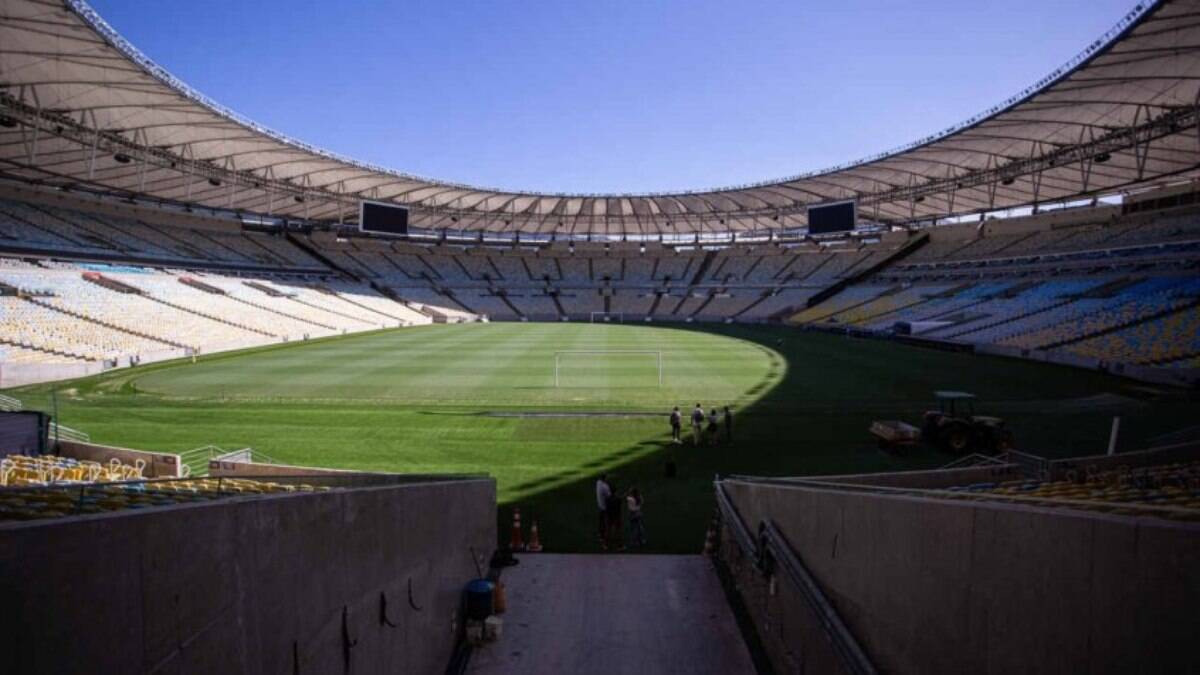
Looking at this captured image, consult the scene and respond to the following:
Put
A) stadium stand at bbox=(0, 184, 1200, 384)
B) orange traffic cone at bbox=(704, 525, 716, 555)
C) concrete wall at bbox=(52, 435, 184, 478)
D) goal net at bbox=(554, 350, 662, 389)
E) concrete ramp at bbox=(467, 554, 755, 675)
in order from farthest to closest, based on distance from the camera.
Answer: stadium stand at bbox=(0, 184, 1200, 384), goal net at bbox=(554, 350, 662, 389), concrete wall at bbox=(52, 435, 184, 478), orange traffic cone at bbox=(704, 525, 716, 555), concrete ramp at bbox=(467, 554, 755, 675)

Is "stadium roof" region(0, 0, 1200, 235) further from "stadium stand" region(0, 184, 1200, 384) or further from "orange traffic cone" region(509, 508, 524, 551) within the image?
"orange traffic cone" region(509, 508, 524, 551)

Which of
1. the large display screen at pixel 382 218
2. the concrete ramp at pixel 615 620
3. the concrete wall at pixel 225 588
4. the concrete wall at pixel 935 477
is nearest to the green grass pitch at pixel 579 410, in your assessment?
the concrete ramp at pixel 615 620

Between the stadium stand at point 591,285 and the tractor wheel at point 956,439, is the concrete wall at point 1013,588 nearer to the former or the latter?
the tractor wheel at point 956,439

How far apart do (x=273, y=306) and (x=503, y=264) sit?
36775 millimetres

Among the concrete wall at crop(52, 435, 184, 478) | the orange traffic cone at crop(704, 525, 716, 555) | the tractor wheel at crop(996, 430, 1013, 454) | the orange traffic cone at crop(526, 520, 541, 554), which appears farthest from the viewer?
the tractor wheel at crop(996, 430, 1013, 454)

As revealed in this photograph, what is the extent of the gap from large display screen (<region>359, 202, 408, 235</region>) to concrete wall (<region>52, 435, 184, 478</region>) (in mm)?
49148

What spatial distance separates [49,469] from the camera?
9375 millimetres

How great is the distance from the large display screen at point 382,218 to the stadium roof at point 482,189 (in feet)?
5.55

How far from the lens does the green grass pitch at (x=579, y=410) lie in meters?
15.0

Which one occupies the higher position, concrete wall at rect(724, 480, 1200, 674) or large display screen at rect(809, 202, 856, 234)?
large display screen at rect(809, 202, 856, 234)

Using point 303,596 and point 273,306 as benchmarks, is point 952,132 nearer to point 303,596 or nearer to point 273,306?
point 303,596

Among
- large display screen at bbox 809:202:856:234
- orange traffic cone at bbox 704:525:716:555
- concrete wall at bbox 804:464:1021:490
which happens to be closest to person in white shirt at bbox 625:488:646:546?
orange traffic cone at bbox 704:525:716:555

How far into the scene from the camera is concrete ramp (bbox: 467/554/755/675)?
7434mm

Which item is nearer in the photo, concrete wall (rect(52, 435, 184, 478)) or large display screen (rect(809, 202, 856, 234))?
concrete wall (rect(52, 435, 184, 478))
